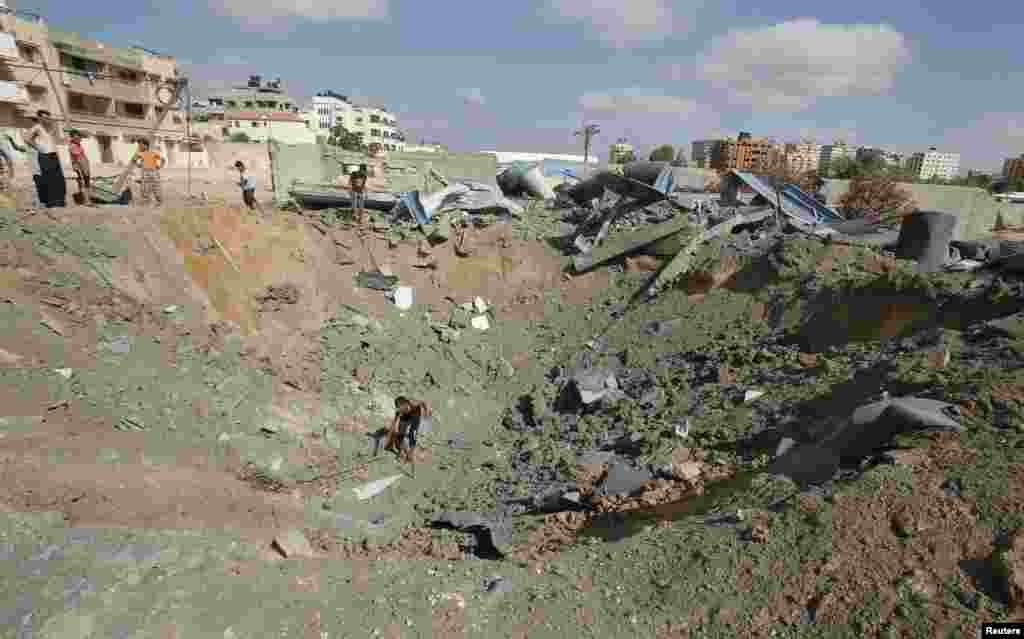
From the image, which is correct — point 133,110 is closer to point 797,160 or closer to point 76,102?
point 76,102

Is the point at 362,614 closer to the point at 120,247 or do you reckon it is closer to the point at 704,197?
the point at 120,247

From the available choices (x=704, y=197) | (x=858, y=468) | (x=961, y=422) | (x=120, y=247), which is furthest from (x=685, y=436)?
(x=704, y=197)

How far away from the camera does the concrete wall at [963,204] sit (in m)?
14.4

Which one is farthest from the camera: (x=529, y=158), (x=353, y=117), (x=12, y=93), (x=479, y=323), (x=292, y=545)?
(x=353, y=117)

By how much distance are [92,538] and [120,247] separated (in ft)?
17.0

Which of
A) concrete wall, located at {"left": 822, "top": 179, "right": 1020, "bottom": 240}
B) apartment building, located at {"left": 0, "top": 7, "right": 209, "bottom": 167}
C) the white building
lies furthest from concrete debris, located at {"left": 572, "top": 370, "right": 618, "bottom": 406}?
the white building

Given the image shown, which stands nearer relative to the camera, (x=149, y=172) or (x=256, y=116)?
(x=149, y=172)

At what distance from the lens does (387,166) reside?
54.3ft

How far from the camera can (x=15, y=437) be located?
4266 millimetres

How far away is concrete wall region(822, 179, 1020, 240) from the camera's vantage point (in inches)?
569

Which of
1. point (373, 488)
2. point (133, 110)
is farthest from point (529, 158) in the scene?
point (373, 488)

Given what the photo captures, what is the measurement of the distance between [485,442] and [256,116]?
4637 centimetres

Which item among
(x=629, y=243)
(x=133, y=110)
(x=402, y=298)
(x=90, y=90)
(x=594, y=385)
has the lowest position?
(x=594, y=385)

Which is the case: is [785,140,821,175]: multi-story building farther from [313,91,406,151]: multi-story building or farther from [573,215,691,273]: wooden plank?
[313,91,406,151]: multi-story building
